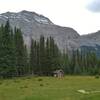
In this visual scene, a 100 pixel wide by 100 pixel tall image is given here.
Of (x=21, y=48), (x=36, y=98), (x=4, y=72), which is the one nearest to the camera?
(x=36, y=98)

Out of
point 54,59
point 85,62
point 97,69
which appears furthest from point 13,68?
point 85,62

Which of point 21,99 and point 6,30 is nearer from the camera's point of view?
Result: point 21,99

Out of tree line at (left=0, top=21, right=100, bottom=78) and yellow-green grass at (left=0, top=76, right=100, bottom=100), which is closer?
yellow-green grass at (left=0, top=76, right=100, bottom=100)

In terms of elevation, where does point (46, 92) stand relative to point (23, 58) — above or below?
below

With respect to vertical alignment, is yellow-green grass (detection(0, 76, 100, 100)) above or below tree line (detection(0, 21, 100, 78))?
below

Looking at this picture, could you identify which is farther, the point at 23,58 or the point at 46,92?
the point at 23,58

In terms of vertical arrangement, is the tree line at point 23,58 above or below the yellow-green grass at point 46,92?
above

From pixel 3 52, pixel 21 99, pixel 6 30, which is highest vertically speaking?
pixel 6 30

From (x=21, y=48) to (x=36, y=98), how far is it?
91.6 m

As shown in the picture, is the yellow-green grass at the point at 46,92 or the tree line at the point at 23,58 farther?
the tree line at the point at 23,58

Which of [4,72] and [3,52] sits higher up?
[3,52]

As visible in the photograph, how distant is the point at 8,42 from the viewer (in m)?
95.0

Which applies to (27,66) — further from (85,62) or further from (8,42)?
(85,62)

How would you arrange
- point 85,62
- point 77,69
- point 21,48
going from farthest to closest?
point 85,62 < point 77,69 < point 21,48
